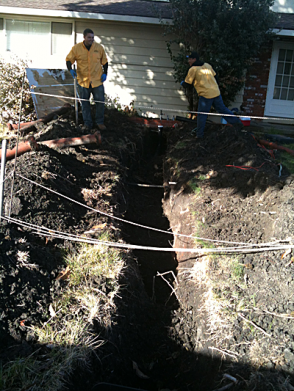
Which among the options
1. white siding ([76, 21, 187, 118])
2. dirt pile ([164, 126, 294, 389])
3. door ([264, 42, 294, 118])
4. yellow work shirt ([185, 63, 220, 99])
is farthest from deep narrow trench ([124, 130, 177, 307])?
door ([264, 42, 294, 118])

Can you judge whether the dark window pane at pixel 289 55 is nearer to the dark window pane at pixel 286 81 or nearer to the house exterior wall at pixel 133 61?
the dark window pane at pixel 286 81

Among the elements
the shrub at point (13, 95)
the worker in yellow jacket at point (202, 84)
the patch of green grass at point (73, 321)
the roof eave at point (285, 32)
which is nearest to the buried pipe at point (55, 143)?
the patch of green grass at point (73, 321)

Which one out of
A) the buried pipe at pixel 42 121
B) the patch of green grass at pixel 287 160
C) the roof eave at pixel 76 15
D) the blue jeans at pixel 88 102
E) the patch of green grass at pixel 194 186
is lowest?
the patch of green grass at pixel 194 186

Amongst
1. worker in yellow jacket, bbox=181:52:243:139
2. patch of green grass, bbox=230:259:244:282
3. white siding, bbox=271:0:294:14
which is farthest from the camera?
white siding, bbox=271:0:294:14

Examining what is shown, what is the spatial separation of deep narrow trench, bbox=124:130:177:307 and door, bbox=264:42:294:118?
4141mm

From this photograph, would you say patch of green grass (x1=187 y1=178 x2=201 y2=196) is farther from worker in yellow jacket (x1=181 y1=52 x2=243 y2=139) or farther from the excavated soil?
worker in yellow jacket (x1=181 y1=52 x2=243 y2=139)

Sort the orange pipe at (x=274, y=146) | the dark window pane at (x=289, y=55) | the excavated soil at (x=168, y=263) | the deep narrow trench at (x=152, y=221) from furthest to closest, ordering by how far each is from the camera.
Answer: the dark window pane at (x=289, y=55) → the orange pipe at (x=274, y=146) → the deep narrow trench at (x=152, y=221) → the excavated soil at (x=168, y=263)

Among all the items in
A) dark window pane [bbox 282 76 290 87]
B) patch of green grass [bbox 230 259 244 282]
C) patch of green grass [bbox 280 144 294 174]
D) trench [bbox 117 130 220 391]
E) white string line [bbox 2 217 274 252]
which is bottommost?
trench [bbox 117 130 220 391]

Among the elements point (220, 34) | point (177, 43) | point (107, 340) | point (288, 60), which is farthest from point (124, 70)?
point (107, 340)

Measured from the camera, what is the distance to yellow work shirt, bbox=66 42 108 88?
7.05 meters

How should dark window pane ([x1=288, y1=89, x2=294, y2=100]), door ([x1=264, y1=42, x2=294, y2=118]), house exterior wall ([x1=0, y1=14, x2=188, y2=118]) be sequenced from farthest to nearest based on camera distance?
dark window pane ([x1=288, y1=89, x2=294, y2=100]) < door ([x1=264, y1=42, x2=294, y2=118]) < house exterior wall ([x1=0, y1=14, x2=188, y2=118])

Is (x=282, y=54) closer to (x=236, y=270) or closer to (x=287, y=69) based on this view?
(x=287, y=69)

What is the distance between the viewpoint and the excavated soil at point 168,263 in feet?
10.9

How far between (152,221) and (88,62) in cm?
354
